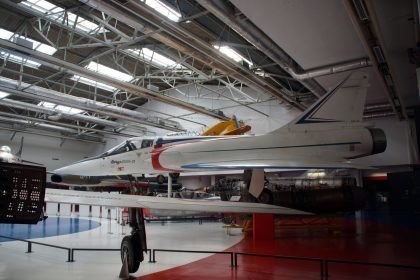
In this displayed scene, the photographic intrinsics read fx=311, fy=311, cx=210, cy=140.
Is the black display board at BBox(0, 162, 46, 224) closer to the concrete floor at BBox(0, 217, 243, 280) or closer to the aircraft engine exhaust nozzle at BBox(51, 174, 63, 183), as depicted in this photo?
the concrete floor at BBox(0, 217, 243, 280)

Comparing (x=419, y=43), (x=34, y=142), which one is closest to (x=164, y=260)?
(x=419, y=43)

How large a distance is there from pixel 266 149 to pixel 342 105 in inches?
69.9

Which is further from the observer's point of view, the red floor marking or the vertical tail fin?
the vertical tail fin

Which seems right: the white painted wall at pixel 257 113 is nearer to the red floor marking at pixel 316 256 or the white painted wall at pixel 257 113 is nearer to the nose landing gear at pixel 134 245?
the red floor marking at pixel 316 256

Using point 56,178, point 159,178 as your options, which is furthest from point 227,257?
point 56,178

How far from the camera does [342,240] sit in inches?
359

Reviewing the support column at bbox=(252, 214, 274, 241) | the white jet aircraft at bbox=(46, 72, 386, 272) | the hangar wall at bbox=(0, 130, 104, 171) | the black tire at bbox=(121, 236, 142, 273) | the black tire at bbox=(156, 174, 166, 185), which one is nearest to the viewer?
the black tire at bbox=(121, 236, 142, 273)

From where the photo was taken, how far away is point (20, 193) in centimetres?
330

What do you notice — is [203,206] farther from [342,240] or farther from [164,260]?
[342,240]

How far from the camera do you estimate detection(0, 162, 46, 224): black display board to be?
3.21 meters

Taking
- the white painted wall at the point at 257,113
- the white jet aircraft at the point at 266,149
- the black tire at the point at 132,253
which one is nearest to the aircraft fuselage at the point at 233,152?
the white jet aircraft at the point at 266,149

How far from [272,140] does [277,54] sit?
3564 mm

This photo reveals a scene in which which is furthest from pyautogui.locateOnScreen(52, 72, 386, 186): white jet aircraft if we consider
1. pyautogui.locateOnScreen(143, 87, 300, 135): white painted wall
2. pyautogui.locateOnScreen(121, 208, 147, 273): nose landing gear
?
pyautogui.locateOnScreen(143, 87, 300, 135): white painted wall

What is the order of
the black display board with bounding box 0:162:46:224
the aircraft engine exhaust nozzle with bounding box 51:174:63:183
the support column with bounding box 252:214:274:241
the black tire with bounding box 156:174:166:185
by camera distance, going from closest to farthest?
1. the black display board with bounding box 0:162:46:224
2. the aircraft engine exhaust nozzle with bounding box 51:174:63:183
3. the black tire with bounding box 156:174:166:185
4. the support column with bounding box 252:214:274:241
